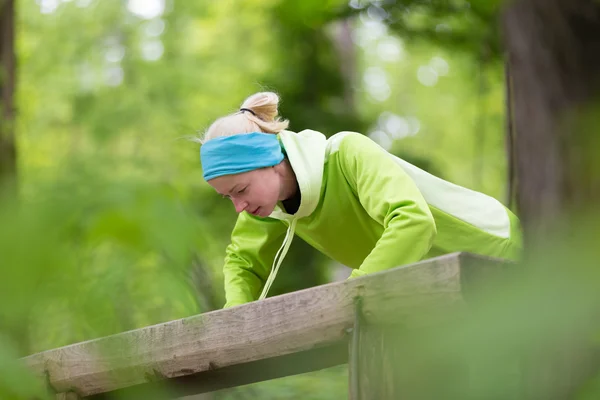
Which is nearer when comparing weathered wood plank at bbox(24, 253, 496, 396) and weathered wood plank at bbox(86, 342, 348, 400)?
weathered wood plank at bbox(24, 253, 496, 396)

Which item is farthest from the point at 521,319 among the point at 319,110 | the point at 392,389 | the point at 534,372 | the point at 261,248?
the point at 319,110

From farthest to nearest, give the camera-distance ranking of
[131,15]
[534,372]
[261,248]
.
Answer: [131,15], [261,248], [534,372]

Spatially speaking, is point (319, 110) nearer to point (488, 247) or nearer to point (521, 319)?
point (488, 247)

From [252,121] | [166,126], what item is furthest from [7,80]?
[166,126]

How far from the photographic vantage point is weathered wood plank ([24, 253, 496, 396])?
1.84 metres

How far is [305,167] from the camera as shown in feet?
9.80

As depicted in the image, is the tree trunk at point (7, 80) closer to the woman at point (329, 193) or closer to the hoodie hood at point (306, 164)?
Result: the woman at point (329, 193)

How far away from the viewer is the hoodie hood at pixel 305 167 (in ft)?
9.73

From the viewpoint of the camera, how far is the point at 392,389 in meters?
2.05

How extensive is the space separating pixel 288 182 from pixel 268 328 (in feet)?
2.69

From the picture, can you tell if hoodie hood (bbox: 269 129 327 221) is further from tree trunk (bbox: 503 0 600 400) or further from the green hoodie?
tree trunk (bbox: 503 0 600 400)

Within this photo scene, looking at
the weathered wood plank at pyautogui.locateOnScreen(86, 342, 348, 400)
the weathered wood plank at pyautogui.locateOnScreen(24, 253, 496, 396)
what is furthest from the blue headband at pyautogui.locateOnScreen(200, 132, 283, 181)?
the weathered wood plank at pyautogui.locateOnScreen(86, 342, 348, 400)

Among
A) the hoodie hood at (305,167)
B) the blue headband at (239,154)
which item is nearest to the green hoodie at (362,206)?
the hoodie hood at (305,167)

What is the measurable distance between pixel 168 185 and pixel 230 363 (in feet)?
5.24
